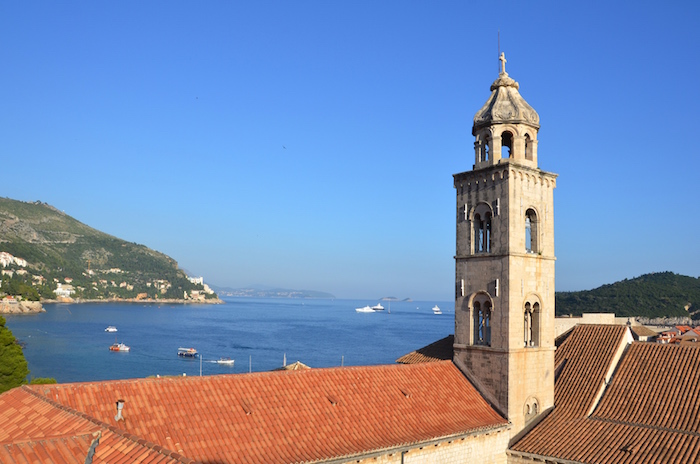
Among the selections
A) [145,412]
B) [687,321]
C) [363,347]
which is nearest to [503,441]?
[145,412]

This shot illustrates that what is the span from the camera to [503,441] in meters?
20.5

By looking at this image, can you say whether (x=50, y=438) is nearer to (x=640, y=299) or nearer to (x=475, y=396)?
(x=475, y=396)

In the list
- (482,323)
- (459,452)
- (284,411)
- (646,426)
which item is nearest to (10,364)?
(284,411)

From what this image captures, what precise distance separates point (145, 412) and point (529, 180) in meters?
15.7

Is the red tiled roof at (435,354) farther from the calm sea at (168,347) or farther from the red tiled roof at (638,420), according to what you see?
the calm sea at (168,347)

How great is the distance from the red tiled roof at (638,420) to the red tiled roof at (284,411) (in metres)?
2.13

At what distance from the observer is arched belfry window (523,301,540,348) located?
74.0 feet

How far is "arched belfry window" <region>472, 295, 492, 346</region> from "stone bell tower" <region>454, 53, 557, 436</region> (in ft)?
0.12

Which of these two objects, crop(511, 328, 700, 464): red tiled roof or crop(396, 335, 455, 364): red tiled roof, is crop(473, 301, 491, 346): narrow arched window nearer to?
crop(396, 335, 455, 364): red tiled roof

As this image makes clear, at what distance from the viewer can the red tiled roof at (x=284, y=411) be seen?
45.7 feet

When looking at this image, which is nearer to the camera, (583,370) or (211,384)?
(211,384)

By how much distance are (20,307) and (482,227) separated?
167 meters

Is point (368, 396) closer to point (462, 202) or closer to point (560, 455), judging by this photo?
point (560, 455)

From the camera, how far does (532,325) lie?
2273 cm
